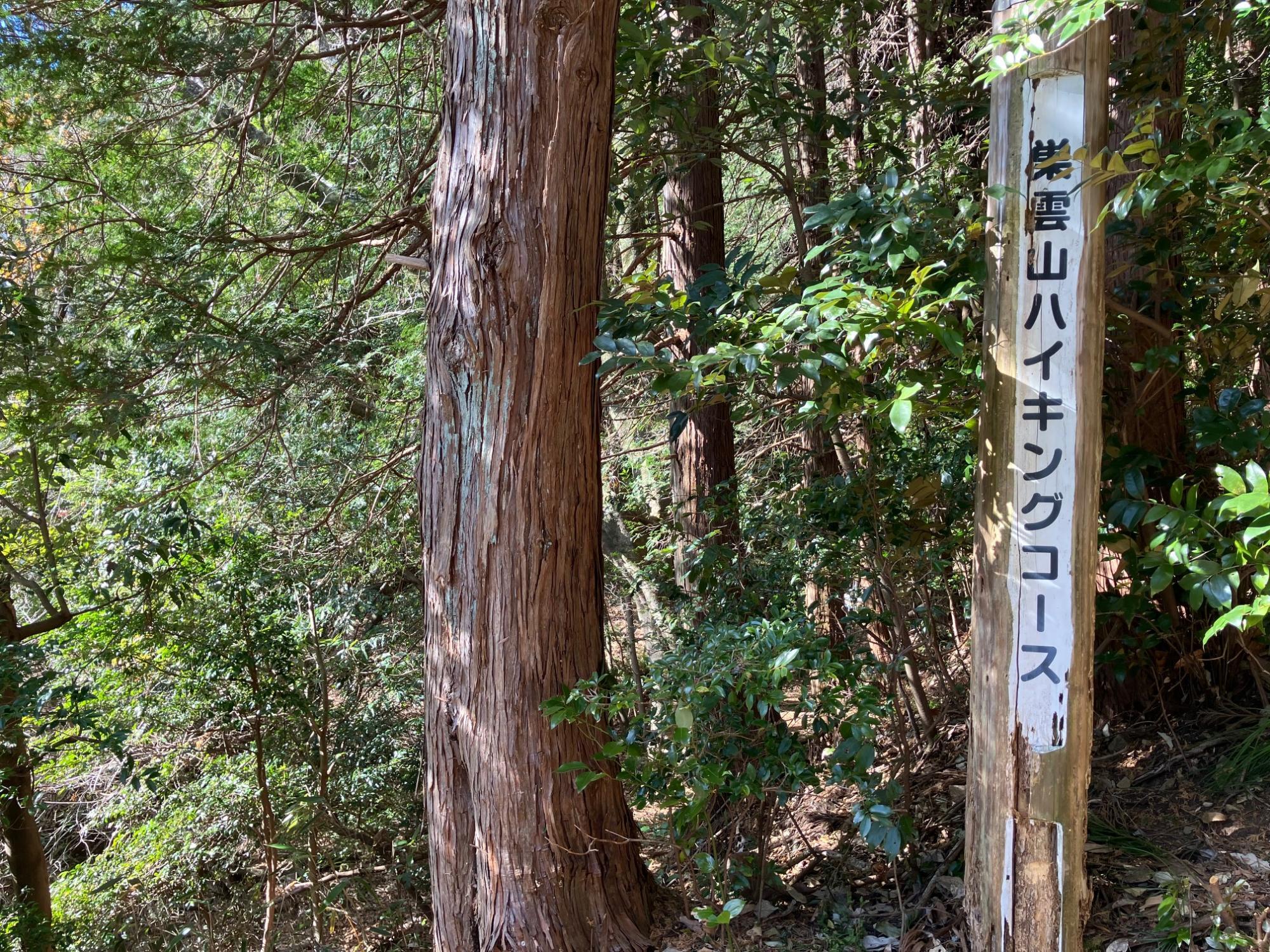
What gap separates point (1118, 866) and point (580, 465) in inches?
94.2

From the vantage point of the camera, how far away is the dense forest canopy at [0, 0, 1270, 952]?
2875 millimetres

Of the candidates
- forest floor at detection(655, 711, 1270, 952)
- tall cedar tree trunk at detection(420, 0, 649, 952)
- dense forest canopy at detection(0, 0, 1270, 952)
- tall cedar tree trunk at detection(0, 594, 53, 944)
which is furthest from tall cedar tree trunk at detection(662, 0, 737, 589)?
tall cedar tree trunk at detection(0, 594, 53, 944)

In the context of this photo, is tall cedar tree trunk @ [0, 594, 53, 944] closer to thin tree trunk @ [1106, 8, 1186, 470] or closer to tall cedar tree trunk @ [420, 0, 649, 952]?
tall cedar tree trunk @ [420, 0, 649, 952]

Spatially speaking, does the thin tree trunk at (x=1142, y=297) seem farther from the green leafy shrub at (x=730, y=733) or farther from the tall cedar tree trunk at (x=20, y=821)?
the tall cedar tree trunk at (x=20, y=821)

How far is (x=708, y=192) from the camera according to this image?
17.6ft

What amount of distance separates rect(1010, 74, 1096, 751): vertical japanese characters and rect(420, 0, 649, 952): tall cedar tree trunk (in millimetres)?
1462

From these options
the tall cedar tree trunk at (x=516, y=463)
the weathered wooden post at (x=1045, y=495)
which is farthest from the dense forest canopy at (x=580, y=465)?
the weathered wooden post at (x=1045, y=495)

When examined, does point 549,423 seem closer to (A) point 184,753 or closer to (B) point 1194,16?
(B) point 1194,16

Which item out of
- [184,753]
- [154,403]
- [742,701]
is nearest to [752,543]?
[742,701]

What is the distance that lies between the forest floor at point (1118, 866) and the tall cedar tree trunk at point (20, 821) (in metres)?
4.54

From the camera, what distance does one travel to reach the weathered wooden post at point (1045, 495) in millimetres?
2492

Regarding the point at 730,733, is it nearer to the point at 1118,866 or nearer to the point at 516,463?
the point at 516,463

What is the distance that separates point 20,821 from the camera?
6152 millimetres

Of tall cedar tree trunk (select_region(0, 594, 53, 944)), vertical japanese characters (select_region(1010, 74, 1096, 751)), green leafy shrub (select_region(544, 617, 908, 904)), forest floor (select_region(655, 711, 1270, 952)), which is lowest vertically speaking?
tall cedar tree trunk (select_region(0, 594, 53, 944))
